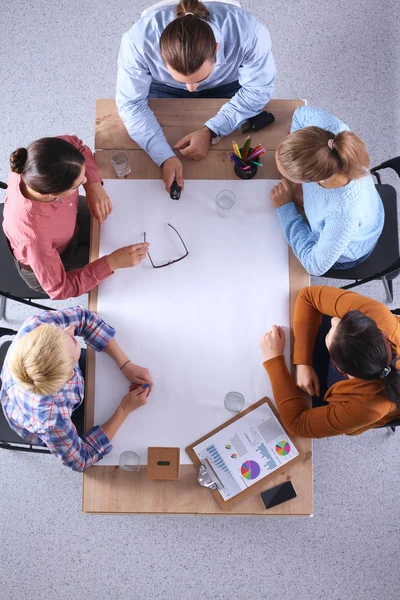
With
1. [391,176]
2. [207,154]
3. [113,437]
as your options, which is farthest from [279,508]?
[391,176]

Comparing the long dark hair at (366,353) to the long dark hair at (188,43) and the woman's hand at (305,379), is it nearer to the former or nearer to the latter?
the woman's hand at (305,379)

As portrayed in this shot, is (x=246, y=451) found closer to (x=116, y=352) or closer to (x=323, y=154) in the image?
(x=116, y=352)

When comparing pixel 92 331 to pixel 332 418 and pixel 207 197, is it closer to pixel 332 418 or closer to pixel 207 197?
pixel 207 197

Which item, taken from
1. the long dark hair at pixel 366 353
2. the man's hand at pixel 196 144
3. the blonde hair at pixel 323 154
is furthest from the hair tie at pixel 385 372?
the man's hand at pixel 196 144

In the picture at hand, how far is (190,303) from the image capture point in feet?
5.46

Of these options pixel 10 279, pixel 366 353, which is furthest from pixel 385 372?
pixel 10 279

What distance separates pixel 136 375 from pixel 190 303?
0.28 m

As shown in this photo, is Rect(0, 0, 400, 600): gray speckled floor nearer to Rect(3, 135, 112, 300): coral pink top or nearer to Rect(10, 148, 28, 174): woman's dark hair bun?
Rect(3, 135, 112, 300): coral pink top

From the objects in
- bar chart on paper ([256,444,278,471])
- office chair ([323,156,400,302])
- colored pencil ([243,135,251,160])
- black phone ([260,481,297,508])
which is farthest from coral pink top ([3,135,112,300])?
office chair ([323,156,400,302])

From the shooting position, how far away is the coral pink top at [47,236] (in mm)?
1613

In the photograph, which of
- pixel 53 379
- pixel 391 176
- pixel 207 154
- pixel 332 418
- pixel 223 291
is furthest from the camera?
pixel 391 176

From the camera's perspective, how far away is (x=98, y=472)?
155cm

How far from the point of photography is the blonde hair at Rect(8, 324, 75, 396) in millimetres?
1434

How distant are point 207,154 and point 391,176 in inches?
47.5
